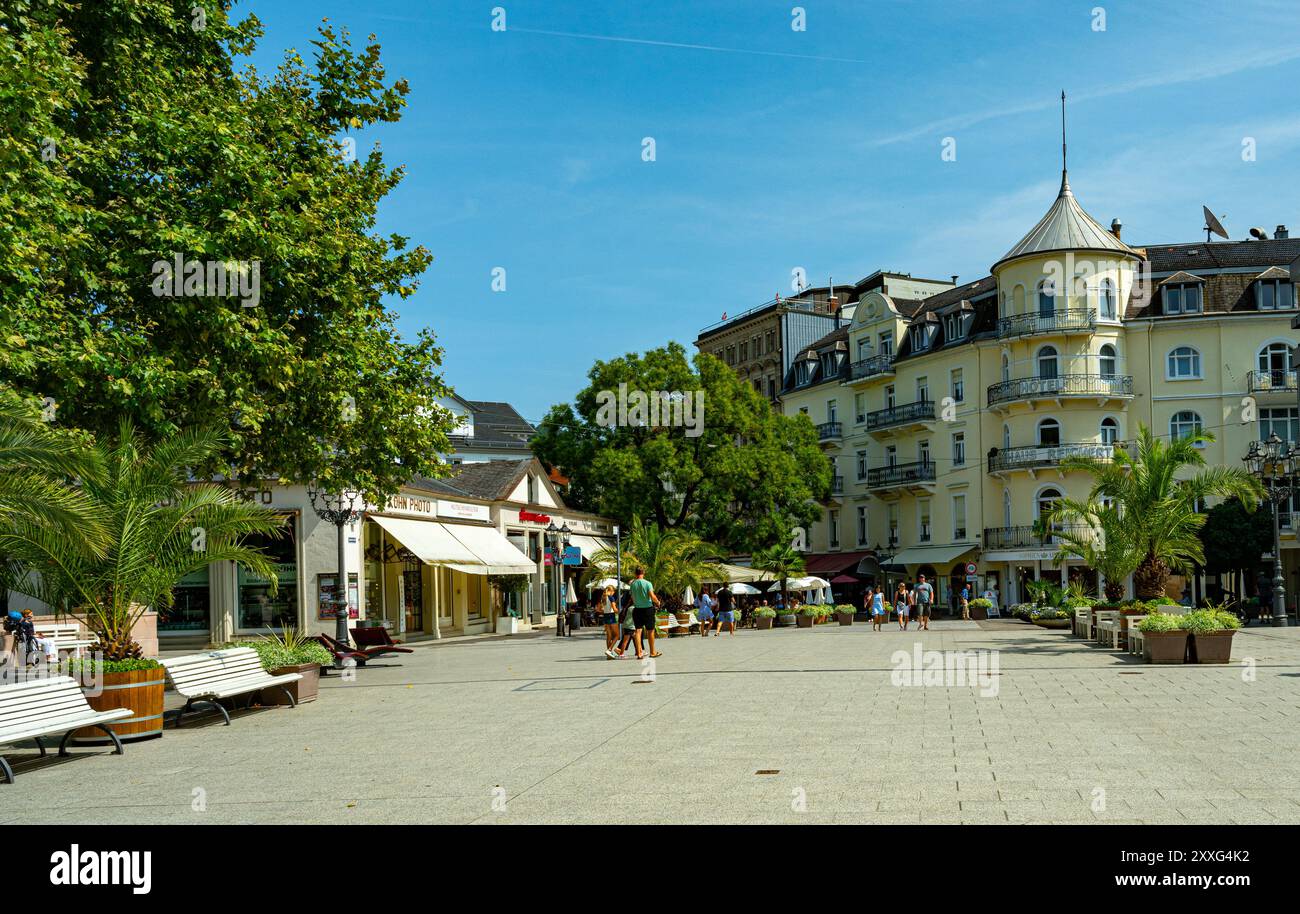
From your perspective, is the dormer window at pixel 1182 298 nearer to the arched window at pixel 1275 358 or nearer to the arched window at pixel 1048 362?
the arched window at pixel 1275 358

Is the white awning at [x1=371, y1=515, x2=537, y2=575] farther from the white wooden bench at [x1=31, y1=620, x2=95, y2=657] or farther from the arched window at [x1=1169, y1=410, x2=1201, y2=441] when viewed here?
the arched window at [x1=1169, y1=410, x2=1201, y2=441]

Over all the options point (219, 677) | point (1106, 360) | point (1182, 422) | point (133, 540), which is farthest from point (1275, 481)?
point (133, 540)

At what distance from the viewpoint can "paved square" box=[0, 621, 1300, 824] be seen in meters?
8.12

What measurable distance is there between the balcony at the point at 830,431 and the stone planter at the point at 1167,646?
4673 centimetres

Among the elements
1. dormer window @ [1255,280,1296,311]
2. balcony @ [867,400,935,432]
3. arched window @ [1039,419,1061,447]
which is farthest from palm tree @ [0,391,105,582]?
dormer window @ [1255,280,1296,311]

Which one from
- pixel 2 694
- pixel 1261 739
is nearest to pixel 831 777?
pixel 1261 739

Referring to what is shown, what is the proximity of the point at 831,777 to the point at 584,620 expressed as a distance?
1605 inches

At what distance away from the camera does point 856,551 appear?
214 feet

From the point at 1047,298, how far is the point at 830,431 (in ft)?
51.7

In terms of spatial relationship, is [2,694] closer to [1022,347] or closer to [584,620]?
[584,620]

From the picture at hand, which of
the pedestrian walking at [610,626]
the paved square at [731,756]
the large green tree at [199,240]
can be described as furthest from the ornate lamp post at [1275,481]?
the large green tree at [199,240]

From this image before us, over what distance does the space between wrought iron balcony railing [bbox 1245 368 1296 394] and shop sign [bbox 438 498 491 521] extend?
3313 cm

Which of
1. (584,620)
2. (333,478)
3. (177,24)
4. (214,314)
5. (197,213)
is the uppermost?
(177,24)
